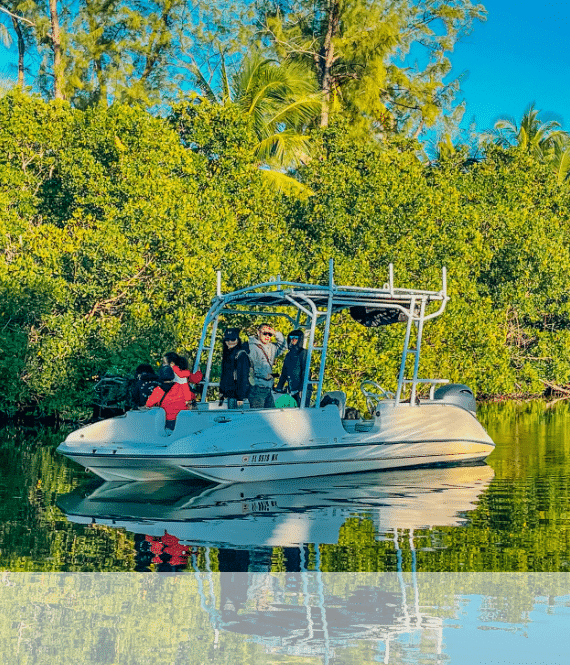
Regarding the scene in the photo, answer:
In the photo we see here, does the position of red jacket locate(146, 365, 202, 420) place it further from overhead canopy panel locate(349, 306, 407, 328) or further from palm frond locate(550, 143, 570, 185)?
palm frond locate(550, 143, 570, 185)

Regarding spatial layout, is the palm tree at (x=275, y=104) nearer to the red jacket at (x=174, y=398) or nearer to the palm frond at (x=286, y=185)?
the palm frond at (x=286, y=185)

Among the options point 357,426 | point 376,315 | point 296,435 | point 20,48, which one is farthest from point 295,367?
point 20,48

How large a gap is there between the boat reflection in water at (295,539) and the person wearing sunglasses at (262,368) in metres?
1.29

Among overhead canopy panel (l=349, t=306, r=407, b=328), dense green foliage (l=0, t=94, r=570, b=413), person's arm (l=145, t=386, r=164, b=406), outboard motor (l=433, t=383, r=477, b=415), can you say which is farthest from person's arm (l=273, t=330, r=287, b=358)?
dense green foliage (l=0, t=94, r=570, b=413)

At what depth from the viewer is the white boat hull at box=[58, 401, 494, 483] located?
13203 mm

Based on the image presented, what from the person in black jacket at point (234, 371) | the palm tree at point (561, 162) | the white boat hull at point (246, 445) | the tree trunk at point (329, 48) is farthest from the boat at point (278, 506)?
the palm tree at point (561, 162)

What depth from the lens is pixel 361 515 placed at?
A: 1138 centimetres

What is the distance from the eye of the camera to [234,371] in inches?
580

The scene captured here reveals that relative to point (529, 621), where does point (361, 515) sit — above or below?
above

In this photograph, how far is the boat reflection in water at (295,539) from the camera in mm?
6586

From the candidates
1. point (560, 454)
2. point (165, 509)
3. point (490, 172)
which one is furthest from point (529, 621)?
point (490, 172)

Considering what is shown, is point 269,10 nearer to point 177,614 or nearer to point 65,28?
point 65,28

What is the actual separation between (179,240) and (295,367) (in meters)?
9.64

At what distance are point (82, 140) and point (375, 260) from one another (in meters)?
7.63
